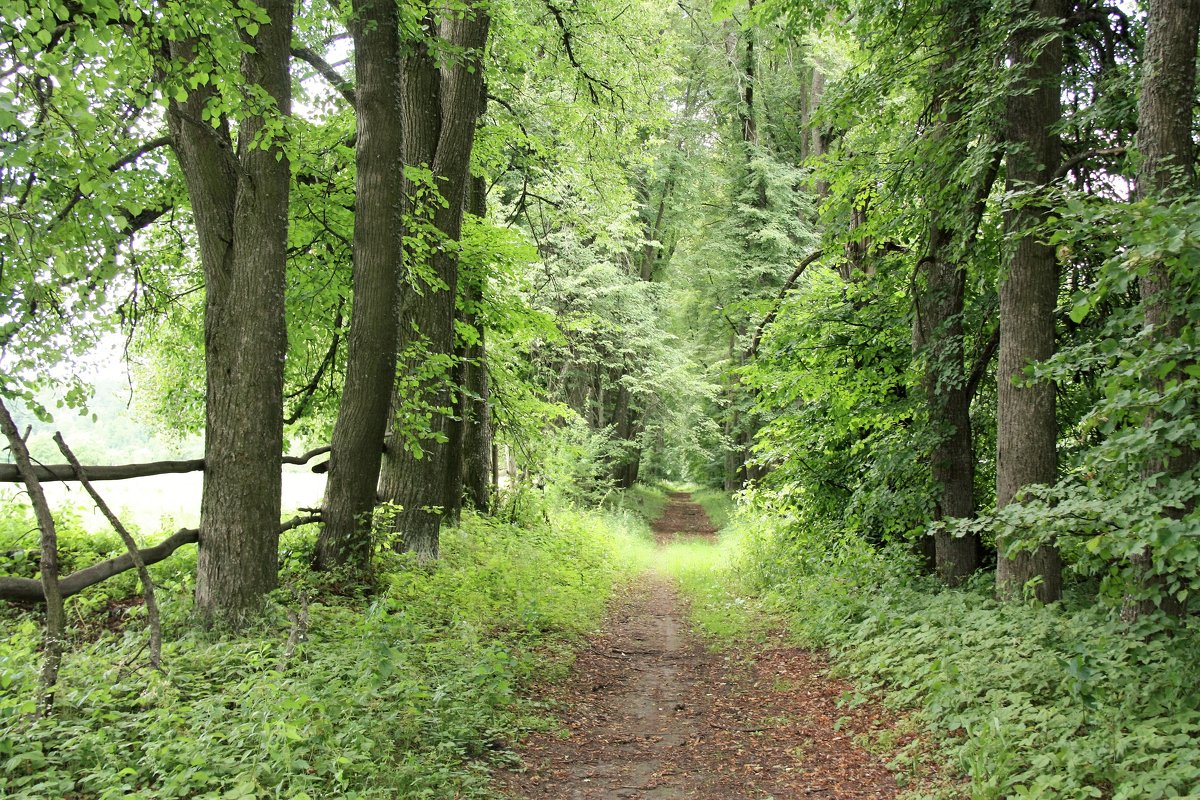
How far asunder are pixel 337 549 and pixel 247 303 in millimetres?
2759

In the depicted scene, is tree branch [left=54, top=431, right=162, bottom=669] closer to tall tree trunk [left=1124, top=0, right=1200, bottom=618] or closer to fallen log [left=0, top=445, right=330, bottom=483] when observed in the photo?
fallen log [left=0, top=445, right=330, bottom=483]

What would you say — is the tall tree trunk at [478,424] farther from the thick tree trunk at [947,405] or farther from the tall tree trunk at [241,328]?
the thick tree trunk at [947,405]

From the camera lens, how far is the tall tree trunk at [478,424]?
12.9 m

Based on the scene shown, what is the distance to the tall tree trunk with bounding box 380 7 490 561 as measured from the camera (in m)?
9.47

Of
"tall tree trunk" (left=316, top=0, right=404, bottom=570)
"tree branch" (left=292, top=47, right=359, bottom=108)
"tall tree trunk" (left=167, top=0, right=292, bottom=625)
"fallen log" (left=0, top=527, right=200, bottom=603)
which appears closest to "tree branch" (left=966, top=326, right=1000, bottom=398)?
"tall tree trunk" (left=316, top=0, right=404, bottom=570)

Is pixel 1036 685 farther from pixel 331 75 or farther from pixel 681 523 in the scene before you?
pixel 681 523

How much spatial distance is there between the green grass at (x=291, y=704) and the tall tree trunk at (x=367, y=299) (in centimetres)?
67

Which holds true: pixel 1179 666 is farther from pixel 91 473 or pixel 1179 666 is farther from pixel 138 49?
pixel 138 49

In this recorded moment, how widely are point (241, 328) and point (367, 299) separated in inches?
64.3

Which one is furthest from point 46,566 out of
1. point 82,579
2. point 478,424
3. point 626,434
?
point 626,434

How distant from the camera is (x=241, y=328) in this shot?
20.9 feet

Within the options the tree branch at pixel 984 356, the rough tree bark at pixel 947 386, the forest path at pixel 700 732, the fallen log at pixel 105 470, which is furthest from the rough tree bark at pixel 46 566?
the tree branch at pixel 984 356

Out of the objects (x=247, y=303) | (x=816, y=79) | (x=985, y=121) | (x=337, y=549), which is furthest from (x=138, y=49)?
(x=816, y=79)

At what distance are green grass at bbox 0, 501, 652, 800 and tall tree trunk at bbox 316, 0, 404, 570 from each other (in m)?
0.67
